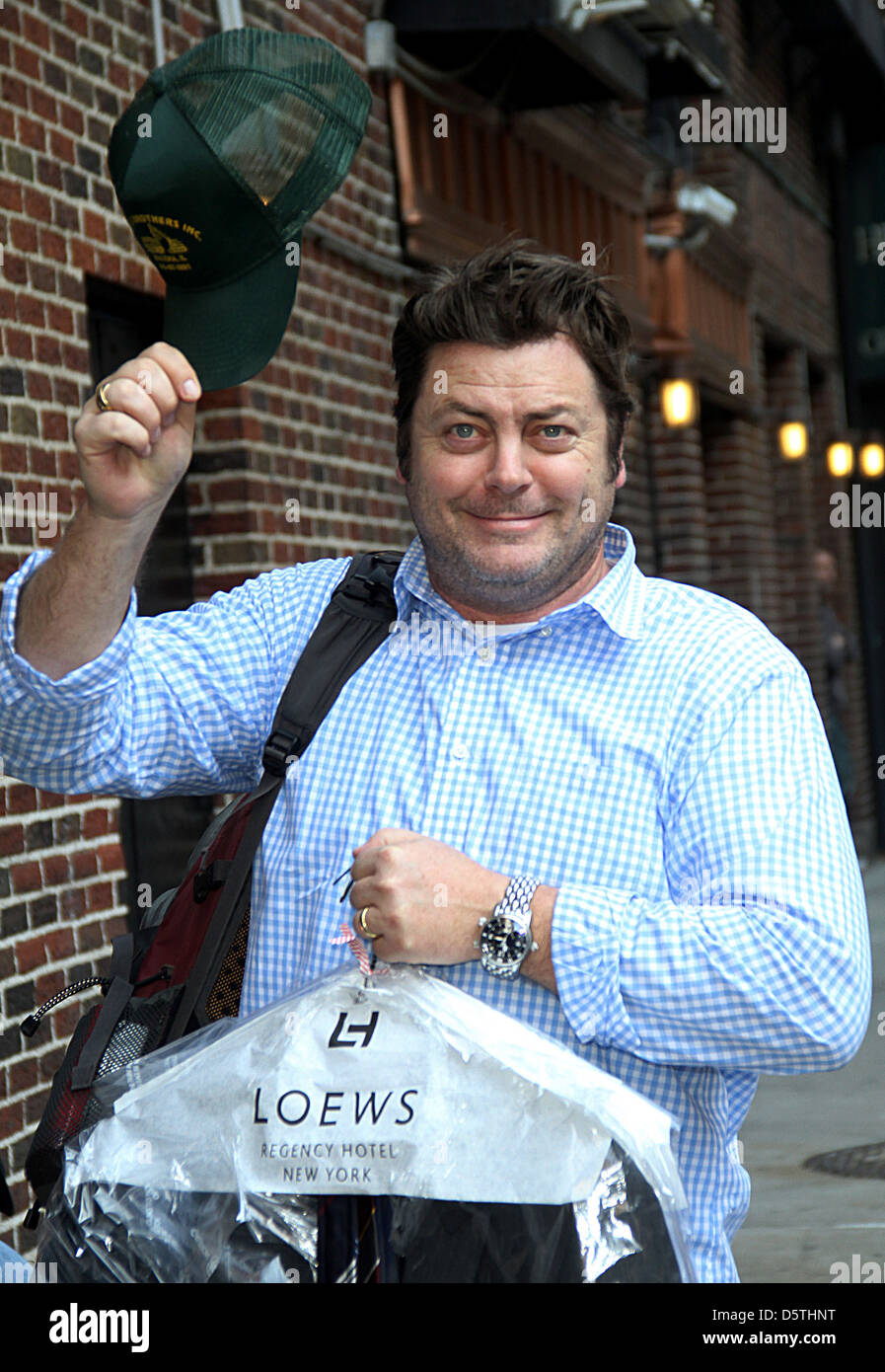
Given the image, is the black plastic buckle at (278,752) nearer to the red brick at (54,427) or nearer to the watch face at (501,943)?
the watch face at (501,943)

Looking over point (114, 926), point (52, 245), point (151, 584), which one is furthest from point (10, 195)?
point (114, 926)

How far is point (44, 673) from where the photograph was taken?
79.1 inches

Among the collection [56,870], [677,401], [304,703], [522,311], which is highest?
[677,401]

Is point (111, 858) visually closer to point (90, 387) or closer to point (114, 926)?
point (114, 926)

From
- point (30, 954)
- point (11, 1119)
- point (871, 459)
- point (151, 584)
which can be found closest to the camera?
point (11, 1119)

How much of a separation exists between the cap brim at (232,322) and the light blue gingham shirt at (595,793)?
33cm

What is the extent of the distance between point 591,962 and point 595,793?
25 centimetres

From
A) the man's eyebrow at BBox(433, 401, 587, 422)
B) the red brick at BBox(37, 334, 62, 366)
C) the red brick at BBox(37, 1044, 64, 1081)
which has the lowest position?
the red brick at BBox(37, 1044, 64, 1081)

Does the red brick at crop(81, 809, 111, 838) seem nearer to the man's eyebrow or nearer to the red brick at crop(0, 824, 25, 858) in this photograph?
the red brick at crop(0, 824, 25, 858)

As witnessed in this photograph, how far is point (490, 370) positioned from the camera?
2.14 metres

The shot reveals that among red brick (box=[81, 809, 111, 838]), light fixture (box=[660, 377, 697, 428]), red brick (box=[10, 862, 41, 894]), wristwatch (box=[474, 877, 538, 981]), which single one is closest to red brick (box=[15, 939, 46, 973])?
red brick (box=[10, 862, 41, 894])

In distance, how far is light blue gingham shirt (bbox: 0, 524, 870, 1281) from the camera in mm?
1904
